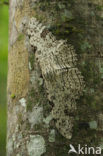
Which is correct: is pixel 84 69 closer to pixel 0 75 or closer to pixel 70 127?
pixel 70 127

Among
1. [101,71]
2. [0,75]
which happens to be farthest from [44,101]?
[0,75]
